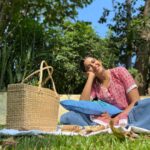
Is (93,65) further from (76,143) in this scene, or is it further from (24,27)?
(24,27)

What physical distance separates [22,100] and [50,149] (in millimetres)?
1494

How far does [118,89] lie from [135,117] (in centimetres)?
47

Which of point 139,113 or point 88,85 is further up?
point 88,85

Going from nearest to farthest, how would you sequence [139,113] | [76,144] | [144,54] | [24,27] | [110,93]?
[76,144] < [139,113] < [110,93] < [144,54] < [24,27]

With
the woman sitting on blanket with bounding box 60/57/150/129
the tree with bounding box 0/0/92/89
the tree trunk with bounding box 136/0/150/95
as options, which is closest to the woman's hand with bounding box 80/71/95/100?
the woman sitting on blanket with bounding box 60/57/150/129

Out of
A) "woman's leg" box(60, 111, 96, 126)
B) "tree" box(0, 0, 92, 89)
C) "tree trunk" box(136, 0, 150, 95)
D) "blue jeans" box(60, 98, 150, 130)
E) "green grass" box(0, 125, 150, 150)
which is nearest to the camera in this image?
"green grass" box(0, 125, 150, 150)

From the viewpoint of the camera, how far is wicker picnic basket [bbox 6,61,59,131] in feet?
14.2

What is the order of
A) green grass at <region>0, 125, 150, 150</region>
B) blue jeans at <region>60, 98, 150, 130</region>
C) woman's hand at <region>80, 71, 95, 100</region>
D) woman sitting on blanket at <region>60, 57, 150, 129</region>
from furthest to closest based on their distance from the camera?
woman's hand at <region>80, 71, 95, 100</region> < woman sitting on blanket at <region>60, 57, 150, 129</region> < blue jeans at <region>60, 98, 150, 130</region> < green grass at <region>0, 125, 150, 150</region>

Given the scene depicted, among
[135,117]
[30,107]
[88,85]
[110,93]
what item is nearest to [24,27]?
[88,85]

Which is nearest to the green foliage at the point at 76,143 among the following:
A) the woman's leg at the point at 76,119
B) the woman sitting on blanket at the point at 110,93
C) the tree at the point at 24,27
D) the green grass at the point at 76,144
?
the green grass at the point at 76,144

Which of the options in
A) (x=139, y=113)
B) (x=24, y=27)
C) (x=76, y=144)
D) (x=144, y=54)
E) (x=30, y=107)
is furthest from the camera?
(x=24, y=27)

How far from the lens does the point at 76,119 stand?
5.25 m

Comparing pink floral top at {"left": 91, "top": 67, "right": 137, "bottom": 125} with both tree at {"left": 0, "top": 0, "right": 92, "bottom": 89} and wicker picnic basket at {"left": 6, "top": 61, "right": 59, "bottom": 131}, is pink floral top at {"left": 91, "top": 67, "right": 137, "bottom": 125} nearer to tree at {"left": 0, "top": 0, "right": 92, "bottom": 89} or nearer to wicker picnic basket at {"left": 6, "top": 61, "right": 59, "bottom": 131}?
wicker picnic basket at {"left": 6, "top": 61, "right": 59, "bottom": 131}

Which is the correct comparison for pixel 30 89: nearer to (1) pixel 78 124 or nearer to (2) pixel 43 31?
(1) pixel 78 124
